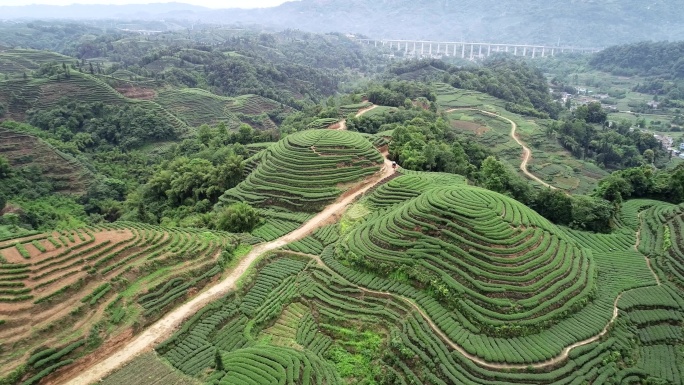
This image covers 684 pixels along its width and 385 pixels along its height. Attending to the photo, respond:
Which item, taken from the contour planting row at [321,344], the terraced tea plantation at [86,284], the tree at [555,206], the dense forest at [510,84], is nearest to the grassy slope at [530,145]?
the dense forest at [510,84]

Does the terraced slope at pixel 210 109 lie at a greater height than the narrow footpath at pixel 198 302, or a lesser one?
greater

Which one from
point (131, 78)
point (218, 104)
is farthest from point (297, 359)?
point (131, 78)

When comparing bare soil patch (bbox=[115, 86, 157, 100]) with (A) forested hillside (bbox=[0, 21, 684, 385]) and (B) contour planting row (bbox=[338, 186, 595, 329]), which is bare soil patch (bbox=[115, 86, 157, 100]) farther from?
(B) contour planting row (bbox=[338, 186, 595, 329])

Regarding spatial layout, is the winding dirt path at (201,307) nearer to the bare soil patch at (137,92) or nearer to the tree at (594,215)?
the tree at (594,215)

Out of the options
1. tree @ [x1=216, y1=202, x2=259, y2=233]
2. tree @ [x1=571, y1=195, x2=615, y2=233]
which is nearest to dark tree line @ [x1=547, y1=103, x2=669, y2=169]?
tree @ [x1=571, y1=195, x2=615, y2=233]

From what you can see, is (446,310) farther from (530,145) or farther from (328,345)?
(530,145)

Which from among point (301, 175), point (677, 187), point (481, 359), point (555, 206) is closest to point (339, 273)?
point (481, 359)
